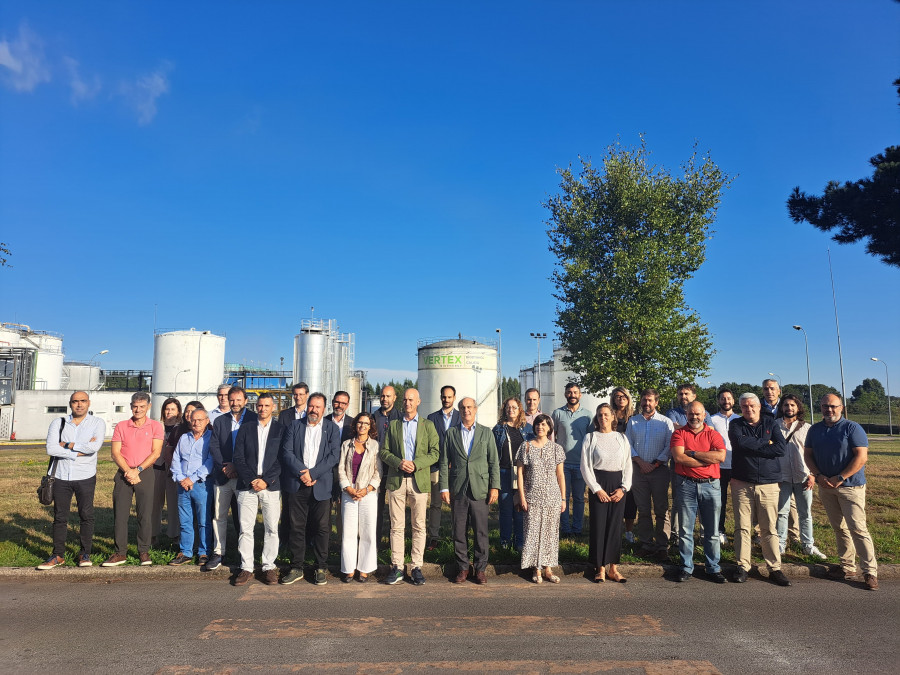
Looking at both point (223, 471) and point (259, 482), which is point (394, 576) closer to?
point (259, 482)

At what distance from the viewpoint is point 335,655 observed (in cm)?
443

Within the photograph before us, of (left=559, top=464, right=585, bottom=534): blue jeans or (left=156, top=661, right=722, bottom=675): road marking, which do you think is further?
(left=559, top=464, right=585, bottom=534): blue jeans

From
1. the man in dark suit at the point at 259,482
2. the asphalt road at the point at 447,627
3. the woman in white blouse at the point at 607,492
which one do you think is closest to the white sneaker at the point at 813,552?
the asphalt road at the point at 447,627

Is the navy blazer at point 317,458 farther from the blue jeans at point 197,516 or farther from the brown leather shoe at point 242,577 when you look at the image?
the blue jeans at point 197,516

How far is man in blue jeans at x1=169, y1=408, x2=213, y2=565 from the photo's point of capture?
22.8 feet

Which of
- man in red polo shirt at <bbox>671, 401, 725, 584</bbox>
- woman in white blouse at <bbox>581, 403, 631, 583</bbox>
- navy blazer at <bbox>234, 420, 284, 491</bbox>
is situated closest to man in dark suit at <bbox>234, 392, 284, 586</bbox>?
navy blazer at <bbox>234, 420, 284, 491</bbox>

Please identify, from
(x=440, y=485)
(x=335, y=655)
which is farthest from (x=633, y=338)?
(x=335, y=655)

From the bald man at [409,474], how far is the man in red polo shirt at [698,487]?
3031mm

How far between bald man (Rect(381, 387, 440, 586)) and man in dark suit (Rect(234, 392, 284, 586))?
53.0 inches

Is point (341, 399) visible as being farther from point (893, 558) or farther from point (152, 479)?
point (893, 558)

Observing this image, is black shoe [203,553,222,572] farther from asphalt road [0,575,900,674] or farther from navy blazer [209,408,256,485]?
navy blazer [209,408,256,485]

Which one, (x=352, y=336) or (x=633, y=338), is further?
(x=352, y=336)

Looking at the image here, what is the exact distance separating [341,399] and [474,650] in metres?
3.76

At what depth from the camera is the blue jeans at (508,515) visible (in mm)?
7520
